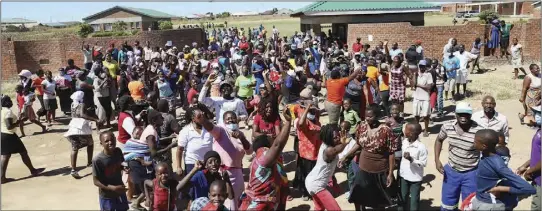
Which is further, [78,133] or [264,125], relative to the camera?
[78,133]

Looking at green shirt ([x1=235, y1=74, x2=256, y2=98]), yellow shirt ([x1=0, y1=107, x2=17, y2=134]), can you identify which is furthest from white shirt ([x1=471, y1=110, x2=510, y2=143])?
yellow shirt ([x1=0, y1=107, x2=17, y2=134])

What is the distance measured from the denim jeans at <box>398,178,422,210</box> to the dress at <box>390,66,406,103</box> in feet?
12.4

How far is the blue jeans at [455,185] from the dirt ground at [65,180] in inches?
36.3

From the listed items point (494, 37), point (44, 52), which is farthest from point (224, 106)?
point (44, 52)

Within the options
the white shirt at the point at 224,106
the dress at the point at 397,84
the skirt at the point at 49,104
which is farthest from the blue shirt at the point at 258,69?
the skirt at the point at 49,104

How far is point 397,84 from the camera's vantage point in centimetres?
902

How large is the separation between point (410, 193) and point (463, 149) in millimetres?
851

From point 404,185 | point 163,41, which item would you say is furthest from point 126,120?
point 163,41

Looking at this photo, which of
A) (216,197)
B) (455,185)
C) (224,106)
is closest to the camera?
(216,197)

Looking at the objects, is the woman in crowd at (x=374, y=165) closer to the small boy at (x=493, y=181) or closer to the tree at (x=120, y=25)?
the small boy at (x=493, y=181)

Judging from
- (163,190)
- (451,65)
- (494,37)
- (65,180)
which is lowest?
(65,180)

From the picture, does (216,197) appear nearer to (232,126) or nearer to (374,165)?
(232,126)

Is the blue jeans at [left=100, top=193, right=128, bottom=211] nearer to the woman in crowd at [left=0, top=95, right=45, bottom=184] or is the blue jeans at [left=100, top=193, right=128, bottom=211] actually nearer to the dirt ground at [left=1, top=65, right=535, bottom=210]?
the dirt ground at [left=1, top=65, right=535, bottom=210]

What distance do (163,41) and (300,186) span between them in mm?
19426
